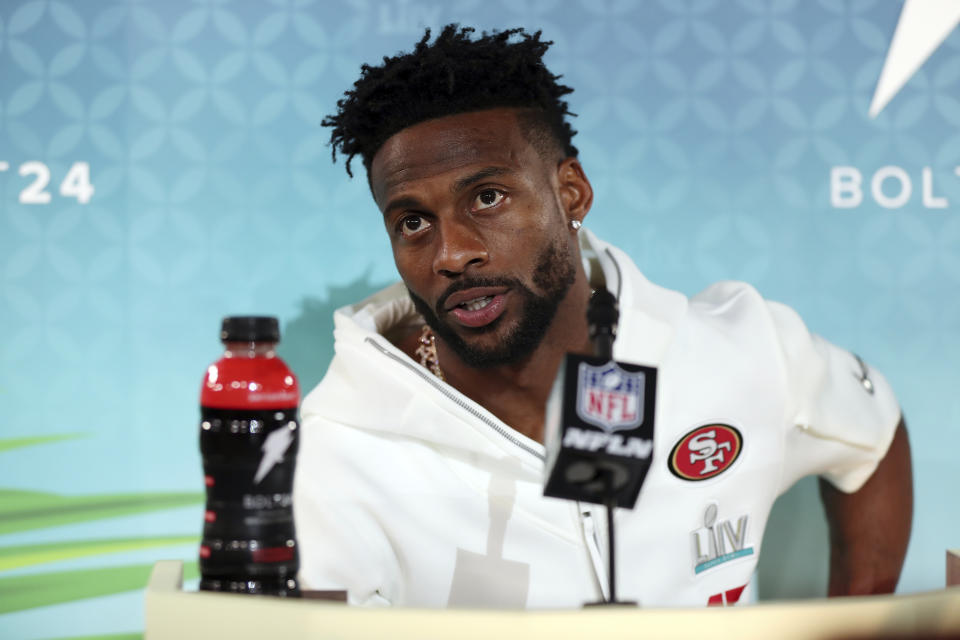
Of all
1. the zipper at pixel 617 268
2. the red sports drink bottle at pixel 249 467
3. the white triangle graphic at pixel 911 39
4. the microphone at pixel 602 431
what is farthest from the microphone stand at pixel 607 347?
the white triangle graphic at pixel 911 39

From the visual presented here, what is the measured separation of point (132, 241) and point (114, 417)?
37 cm

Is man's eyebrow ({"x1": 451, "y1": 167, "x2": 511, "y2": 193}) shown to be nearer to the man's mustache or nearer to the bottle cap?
the man's mustache

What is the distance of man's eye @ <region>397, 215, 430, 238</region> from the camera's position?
1574mm

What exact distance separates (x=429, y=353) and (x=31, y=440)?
906 millimetres

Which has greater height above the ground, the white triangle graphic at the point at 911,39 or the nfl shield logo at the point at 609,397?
the white triangle graphic at the point at 911,39

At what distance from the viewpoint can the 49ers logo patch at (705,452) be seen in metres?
1.53

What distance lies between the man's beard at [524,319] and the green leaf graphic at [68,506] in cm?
77

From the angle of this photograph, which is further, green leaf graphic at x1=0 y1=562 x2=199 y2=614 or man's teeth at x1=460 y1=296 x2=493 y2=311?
green leaf graphic at x1=0 y1=562 x2=199 y2=614

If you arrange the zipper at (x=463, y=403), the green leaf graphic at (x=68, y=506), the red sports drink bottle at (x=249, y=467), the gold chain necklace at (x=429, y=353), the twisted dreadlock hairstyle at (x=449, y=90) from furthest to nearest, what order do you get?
1. the green leaf graphic at (x=68, y=506)
2. the gold chain necklace at (x=429, y=353)
3. the twisted dreadlock hairstyle at (x=449, y=90)
4. the zipper at (x=463, y=403)
5. the red sports drink bottle at (x=249, y=467)

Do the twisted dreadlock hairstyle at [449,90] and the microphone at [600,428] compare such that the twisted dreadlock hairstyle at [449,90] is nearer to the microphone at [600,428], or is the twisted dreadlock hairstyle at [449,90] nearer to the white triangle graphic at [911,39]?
the white triangle graphic at [911,39]

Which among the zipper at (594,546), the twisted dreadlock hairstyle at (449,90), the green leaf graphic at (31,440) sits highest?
the twisted dreadlock hairstyle at (449,90)

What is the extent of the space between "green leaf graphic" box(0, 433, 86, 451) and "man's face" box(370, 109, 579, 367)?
88cm

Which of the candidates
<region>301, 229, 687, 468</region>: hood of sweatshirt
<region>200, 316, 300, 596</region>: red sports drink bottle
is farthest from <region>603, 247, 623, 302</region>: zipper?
<region>200, 316, 300, 596</region>: red sports drink bottle

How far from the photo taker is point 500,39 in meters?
1.66
